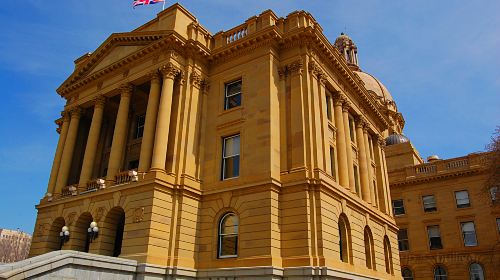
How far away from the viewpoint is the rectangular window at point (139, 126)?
97.6ft

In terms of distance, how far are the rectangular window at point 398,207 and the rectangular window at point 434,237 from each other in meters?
3.37

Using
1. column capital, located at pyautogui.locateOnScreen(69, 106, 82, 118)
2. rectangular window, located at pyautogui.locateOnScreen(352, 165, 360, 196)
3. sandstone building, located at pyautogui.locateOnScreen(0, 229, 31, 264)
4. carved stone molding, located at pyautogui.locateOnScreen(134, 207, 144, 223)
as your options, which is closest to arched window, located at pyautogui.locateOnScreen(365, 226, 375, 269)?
rectangular window, located at pyautogui.locateOnScreen(352, 165, 360, 196)

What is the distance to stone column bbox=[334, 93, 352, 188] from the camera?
25.6 m

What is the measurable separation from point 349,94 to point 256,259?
1569cm

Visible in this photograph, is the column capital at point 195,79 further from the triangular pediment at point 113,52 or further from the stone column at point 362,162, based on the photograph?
the stone column at point 362,162

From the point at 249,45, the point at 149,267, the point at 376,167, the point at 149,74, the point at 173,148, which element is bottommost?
the point at 149,267

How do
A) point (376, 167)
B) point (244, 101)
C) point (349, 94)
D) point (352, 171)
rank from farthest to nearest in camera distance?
point (376, 167), point (349, 94), point (352, 171), point (244, 101)

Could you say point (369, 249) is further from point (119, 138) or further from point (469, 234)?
point (469, 234)

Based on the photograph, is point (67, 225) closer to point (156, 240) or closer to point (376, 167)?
point (156, 240)

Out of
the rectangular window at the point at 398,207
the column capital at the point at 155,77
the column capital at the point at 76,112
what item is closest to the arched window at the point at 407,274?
the rectangular window at the point at 398,207

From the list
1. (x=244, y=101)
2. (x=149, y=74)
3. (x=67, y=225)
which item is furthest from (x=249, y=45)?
(x=67, y=225)

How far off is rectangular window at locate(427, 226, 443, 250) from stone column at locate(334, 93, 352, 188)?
23890 millimetres

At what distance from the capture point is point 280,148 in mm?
23344

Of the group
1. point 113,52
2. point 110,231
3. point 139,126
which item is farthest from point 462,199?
point 113,52
